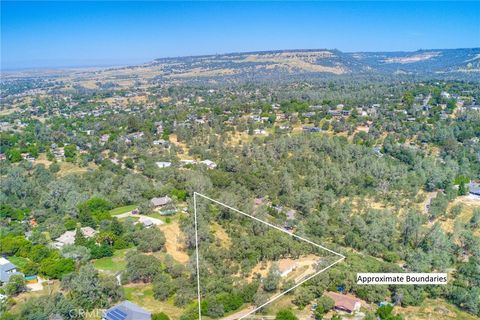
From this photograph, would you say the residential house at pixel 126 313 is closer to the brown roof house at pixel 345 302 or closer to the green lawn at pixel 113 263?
the green lawn at pixel 113 263

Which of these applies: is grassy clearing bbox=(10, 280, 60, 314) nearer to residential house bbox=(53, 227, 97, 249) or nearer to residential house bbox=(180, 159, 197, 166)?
residential house bbox=(53, 227, 97, 249)

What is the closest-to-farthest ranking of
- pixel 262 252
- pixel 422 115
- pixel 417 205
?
pixel 262 252 < pixel 417 205 < pixel 422 115

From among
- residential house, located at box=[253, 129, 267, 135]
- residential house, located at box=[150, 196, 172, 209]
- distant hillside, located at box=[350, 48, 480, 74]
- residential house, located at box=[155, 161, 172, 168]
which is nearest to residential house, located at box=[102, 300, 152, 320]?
residential house, located at box=[150, 196, 172, 209]

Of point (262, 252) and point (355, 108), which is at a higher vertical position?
point (355, 108)

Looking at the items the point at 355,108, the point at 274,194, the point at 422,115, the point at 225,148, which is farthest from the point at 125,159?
the point at 422,115

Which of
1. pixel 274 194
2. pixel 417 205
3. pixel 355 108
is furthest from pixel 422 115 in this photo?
pixel 274 194

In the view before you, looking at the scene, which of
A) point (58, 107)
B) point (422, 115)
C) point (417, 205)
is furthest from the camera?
point (58, 107)

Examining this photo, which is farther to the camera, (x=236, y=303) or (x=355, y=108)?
(x=355, y=108)

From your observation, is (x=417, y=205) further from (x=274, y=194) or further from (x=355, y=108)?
(x=355, y=108)

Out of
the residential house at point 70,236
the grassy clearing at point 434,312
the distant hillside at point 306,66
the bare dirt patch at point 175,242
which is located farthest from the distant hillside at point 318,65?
the grassy clearing at point 434,312
